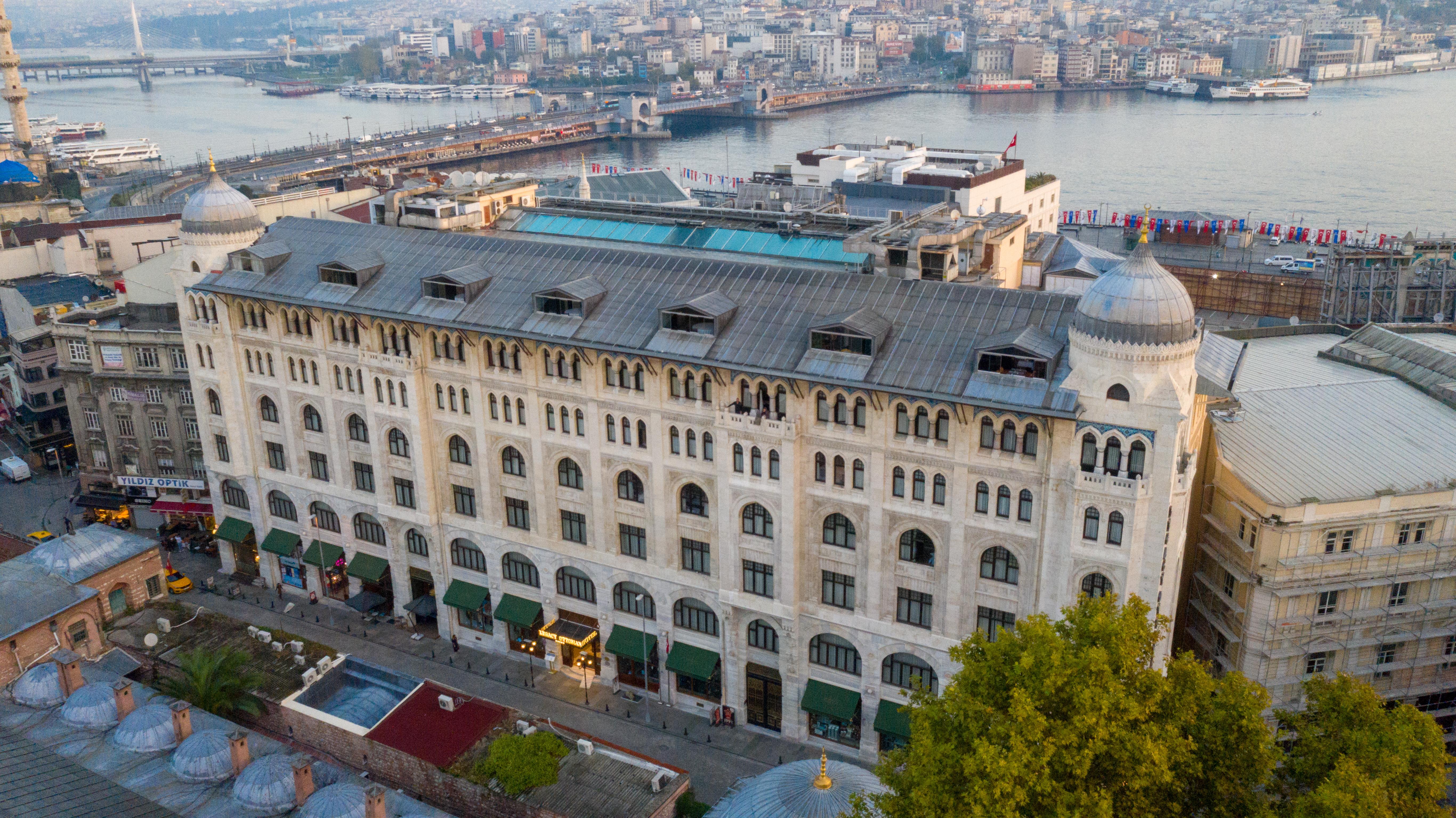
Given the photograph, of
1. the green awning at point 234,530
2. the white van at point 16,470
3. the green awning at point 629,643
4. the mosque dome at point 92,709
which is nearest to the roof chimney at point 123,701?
the mosque dome at point 92,709

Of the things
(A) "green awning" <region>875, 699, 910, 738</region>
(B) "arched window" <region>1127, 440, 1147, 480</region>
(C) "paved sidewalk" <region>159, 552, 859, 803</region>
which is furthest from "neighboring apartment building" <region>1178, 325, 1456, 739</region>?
(C) "paved sidewalk" <region>159, 552, 859, 803</region>

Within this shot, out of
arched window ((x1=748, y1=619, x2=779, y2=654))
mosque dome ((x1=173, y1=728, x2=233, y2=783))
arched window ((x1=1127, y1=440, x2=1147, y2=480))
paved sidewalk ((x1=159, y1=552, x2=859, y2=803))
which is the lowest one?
paved sidewalk ((x1=159, y1=552, x2=859, y2=803))

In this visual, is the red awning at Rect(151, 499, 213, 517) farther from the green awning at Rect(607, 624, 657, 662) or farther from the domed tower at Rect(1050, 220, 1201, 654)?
the domed tower at Rect(1050, 220, 1201, 654)

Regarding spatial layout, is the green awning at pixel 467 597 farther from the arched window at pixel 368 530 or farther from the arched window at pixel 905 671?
the arched window at pixel 905 671

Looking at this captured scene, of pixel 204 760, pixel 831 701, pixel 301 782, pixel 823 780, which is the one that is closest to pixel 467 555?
pixel 204 760

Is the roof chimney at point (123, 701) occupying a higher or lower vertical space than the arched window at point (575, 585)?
higher

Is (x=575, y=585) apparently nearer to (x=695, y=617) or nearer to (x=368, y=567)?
(x=695, y=617)
